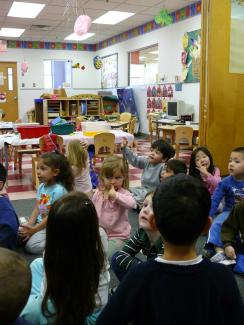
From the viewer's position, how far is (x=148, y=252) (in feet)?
5.59

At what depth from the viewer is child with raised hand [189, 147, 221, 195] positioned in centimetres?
316

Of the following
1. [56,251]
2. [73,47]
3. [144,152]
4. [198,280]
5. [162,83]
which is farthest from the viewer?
[73,47]

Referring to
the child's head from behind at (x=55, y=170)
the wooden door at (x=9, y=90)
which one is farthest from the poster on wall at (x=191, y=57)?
the wooden door at (x=9, y=90)

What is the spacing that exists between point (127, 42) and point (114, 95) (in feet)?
5.20

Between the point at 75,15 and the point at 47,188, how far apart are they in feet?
23.7

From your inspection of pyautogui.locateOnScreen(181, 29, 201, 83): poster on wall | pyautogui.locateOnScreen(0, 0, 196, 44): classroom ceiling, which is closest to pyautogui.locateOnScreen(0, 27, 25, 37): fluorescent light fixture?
pyautogui.locateOnScreen(0, 0, 196, 44): classroom ceiling

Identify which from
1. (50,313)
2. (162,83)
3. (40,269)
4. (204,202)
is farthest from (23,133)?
(162,83)

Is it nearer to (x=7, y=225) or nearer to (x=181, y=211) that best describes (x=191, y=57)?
(x=7, y=225)

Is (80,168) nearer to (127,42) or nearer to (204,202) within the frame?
(204,202)

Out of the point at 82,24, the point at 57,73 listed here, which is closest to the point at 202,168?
the point at 82,24

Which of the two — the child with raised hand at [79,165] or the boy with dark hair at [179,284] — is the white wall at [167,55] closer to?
the child with raised hand at [79,165]

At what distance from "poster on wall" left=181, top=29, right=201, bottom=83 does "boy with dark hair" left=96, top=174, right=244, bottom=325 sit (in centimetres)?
726

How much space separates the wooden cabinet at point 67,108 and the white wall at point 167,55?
1254 millimetres

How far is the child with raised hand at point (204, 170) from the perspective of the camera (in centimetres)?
316
